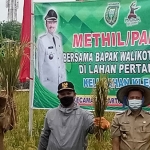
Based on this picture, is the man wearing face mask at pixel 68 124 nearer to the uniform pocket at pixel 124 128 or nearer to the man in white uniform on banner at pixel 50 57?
the uniform pocket at pixel 124 128

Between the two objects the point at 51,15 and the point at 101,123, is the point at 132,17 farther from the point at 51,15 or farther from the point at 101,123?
the point at 101,123

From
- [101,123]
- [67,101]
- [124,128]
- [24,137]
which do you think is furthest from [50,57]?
[124,128]

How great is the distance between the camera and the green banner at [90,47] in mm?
5855

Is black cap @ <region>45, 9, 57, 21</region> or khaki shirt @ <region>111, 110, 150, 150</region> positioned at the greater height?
black cap @ <region>45, 9, 57, 21</region>

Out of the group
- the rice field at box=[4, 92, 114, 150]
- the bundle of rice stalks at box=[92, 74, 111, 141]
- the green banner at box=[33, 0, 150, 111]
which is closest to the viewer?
the bundle of rice stalks at box=[92, 74, 111, 141]

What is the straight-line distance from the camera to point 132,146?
3.69 meters

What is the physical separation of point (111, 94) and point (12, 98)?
216cm

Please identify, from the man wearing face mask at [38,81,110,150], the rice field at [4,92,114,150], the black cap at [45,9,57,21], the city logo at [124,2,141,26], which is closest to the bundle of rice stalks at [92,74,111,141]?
the man wearing face mask at [38,81,110,150]

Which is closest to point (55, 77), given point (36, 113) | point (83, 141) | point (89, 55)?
point (89, 55)

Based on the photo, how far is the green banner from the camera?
19.2ft

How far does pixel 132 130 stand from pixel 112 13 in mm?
2727

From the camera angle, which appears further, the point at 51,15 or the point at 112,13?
the point at 51,15

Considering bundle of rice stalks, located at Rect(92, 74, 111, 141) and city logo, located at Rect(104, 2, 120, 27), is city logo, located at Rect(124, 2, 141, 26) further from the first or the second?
bundle of rice stalks, located at Rect(92, 74, 111, 141)

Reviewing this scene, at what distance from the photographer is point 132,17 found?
593 centimetres
